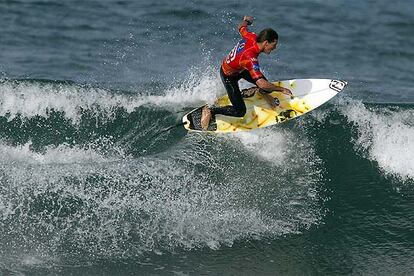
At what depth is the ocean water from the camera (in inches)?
415

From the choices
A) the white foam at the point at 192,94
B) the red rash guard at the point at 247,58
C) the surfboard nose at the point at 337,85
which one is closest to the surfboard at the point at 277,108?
the surfboard nose at the point at 337,85

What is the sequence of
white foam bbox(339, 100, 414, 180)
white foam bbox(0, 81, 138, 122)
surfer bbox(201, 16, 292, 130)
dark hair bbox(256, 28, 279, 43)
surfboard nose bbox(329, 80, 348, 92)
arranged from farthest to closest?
white foam bbox(0, 81, 138, 122), surfboard nose bbox(329, 80, 348, 92), white foam bbox(339, 100, 414, 180), surfer bbox(201, 16, 292, 130), dark hair bbox(256, 28, 279, 43)

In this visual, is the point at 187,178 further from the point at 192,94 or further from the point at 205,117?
the point at 192,94

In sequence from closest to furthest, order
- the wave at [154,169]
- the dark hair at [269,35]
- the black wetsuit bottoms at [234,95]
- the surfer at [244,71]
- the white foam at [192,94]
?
the wave at [154,169]
the dark hair at [269,35]
the surfer at [244,71]
the black wetsuit bottoms at [234,95]
the white foam at [192,94]

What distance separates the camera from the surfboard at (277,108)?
12766mm

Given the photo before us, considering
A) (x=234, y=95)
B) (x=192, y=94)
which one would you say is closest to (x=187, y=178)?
(x=234, y=95)

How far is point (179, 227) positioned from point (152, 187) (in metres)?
0.88

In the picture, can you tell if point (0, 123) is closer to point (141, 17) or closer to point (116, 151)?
point (116, 151)

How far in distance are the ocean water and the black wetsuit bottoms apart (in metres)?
0.63

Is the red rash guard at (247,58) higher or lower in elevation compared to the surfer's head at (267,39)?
lower

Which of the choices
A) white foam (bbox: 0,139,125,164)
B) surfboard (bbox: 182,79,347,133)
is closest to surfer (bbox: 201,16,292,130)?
surfboard (bbox: 182,79,347,133)

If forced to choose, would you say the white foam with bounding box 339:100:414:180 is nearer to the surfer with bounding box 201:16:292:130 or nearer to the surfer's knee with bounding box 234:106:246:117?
the surfer with bounding box 201:16:292:130

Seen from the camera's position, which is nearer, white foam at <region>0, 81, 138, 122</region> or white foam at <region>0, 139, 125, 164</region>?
white foam at <region>0, 139, 125, 164</region>

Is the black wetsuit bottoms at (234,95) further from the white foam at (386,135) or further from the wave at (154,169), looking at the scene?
the white foam at (386,135)
